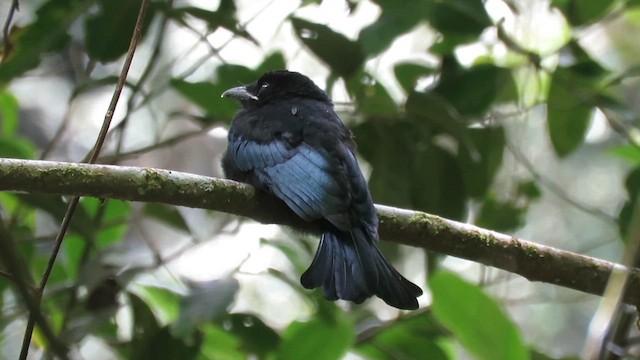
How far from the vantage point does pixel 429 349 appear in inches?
109

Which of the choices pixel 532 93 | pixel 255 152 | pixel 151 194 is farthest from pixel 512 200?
pixel 151 194

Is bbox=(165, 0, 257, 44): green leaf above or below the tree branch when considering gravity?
above

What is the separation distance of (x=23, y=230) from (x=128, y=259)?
0.42 meters

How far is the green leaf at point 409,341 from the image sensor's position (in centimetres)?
277

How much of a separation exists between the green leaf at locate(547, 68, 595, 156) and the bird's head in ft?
3.05

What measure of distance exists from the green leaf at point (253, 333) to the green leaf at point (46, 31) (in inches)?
46.5

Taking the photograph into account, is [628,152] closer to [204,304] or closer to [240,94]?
[240,94]

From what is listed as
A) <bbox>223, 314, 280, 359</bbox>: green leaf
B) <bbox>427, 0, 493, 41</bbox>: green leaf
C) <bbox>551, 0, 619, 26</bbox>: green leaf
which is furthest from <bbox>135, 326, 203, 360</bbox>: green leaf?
<bbox>551, 0, 619, 26</bbox>: green leaf

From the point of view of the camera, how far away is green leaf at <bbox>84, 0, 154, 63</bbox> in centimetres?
309

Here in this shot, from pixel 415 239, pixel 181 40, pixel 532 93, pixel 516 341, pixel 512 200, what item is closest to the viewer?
pixel 516 341

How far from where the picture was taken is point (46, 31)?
10.1 ft

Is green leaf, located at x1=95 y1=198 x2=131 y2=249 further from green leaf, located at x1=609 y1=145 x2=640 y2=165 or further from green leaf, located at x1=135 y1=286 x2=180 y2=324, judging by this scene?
green leaf, located at x1=609 y1=145 x2=640 y2=165

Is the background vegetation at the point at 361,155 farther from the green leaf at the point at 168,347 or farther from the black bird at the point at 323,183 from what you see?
the black bird at the point at 323,183

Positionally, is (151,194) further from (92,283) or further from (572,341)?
(572,341)
